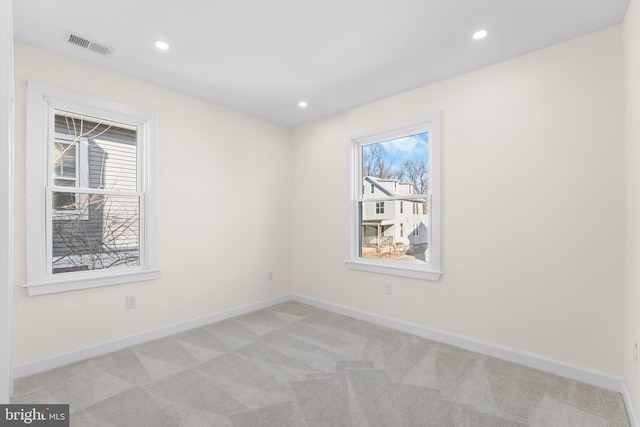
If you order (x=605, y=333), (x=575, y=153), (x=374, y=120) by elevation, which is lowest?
(x=605, y=333)

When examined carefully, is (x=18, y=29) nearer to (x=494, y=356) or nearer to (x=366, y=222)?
(x=366, y=222)

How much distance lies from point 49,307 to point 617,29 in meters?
4.83

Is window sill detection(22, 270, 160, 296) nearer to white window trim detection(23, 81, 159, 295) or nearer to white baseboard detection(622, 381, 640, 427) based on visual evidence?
white window trim detection(23, 81, 159, 295)

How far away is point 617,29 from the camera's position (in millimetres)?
2201

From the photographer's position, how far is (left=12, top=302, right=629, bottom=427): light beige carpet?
6.29 feet

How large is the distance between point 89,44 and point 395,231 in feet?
10.9

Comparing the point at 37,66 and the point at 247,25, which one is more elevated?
the point at 247,25

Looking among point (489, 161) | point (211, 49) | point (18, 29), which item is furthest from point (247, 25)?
point (489, 161)

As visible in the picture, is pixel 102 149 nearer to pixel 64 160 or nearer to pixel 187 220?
pixel 64 160

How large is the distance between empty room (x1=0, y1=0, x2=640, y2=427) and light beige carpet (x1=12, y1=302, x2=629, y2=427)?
0.7 inches

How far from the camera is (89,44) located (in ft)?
8.01

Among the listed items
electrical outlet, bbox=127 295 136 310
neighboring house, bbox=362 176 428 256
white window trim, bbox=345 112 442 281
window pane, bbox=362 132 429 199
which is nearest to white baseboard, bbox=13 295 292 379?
electrical outlet, bbox=127 295 136 310

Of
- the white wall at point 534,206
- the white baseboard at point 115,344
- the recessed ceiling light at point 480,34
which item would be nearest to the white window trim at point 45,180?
the white baseboard at point 115,344
